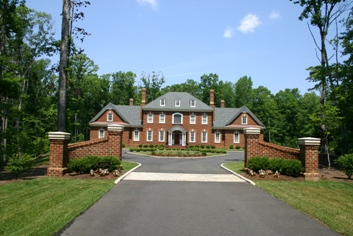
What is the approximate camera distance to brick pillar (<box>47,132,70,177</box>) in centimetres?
1376

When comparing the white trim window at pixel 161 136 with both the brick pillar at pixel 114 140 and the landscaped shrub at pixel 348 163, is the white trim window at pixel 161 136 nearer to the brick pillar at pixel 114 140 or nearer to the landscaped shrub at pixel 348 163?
the brick pillar at pixel 114 140

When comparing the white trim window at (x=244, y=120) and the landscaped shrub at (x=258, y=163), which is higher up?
the white trim window at (x=244, y=120)

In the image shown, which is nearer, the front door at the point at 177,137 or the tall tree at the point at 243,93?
the front door at the point at 177,137

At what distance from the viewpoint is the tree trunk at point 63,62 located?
1791cm

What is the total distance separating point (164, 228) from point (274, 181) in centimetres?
824

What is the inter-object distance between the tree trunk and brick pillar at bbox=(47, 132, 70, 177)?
3826 mm

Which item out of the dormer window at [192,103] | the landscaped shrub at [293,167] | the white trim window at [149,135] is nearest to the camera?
the landscaped shrub at [293,167]

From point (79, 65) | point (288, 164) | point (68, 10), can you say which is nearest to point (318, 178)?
point (288, 164)

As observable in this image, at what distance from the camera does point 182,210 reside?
8.03 meters

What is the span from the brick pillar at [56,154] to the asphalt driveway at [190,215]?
4031 millimetres

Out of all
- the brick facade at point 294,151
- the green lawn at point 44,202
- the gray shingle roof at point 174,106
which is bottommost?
the green lawn at point 44,202

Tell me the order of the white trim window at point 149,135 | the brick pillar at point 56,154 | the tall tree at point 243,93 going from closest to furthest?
the brick pillar at point 56,154, the white trim window at point 149,135, the tall tree at point 243,93

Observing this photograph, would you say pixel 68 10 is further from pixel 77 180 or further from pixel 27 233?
pixel 27 233

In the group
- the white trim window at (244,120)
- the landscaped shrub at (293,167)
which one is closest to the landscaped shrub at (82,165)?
the landscaped shrub at (293,167)
